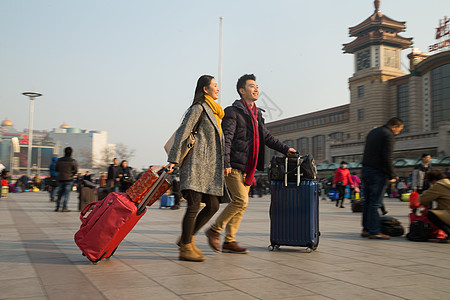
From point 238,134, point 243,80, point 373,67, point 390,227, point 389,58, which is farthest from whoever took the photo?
point 389,58

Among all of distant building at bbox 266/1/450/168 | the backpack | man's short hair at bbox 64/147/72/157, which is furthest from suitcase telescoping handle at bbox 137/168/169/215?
distant building at bbox 266/1/450/168

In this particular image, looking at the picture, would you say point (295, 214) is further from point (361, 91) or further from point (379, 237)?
point (361, 91)

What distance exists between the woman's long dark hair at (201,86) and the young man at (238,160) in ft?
1.36

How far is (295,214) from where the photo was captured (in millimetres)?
5266

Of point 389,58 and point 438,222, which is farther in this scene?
point 389,58

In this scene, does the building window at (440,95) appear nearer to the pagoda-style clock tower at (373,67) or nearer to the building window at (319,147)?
the pagoda-style clock tower at (373,67)

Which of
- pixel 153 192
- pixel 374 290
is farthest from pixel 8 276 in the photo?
pixel 374 290

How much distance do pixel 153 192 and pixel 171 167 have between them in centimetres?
30

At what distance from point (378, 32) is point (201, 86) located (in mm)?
67863

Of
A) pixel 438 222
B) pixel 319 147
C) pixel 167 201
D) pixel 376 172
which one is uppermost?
pixel 319 147

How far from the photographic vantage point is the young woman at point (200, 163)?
4.51 m

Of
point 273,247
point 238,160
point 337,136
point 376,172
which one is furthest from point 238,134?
point 337,136

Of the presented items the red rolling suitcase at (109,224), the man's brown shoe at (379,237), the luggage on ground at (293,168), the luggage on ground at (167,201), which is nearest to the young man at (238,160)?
the luggage on ground at (293,168)

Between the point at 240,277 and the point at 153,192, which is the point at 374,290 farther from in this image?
the point at 153,192
